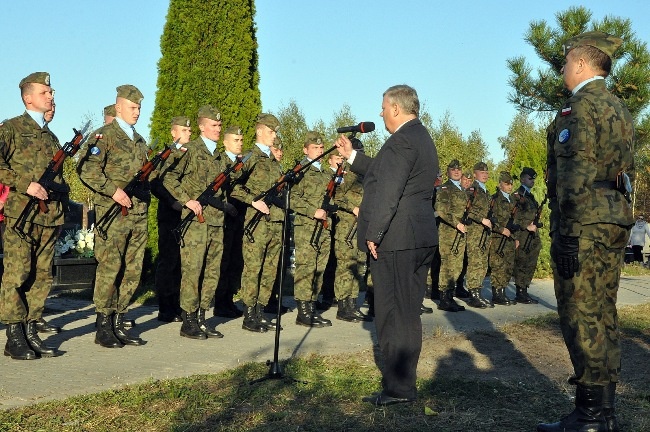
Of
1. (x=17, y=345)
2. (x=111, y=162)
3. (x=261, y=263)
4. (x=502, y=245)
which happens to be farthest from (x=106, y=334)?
(x=502, y=245)

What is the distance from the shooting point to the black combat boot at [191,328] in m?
8.60

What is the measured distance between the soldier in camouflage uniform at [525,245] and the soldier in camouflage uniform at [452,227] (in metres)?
1.33

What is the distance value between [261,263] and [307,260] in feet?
2.49

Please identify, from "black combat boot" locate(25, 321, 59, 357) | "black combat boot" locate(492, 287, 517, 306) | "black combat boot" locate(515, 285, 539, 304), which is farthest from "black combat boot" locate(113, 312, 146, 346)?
"black combat boot" locate(515, 285, 539, 304)

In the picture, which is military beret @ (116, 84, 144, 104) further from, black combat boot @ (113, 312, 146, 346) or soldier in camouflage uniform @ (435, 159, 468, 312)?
soldier in camouflage uniform @ (435, 159, 468, 312)

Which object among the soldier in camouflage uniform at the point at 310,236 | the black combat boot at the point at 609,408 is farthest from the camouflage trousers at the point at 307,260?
the black combat boot at the point at 609,408

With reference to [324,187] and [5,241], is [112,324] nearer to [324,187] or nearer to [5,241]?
[5,241]

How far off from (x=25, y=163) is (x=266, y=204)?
2697mm

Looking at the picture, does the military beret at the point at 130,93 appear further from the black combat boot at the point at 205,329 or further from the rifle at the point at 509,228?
the rifle at the point at 509,228

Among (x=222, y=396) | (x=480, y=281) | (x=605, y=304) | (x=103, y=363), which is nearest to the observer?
(x=605, y=304)

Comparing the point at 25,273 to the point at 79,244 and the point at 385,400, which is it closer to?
the point at 385,400

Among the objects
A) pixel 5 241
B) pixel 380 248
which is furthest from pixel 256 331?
pixel 380 248

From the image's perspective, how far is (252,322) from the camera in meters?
9.34

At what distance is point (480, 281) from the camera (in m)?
12.5
